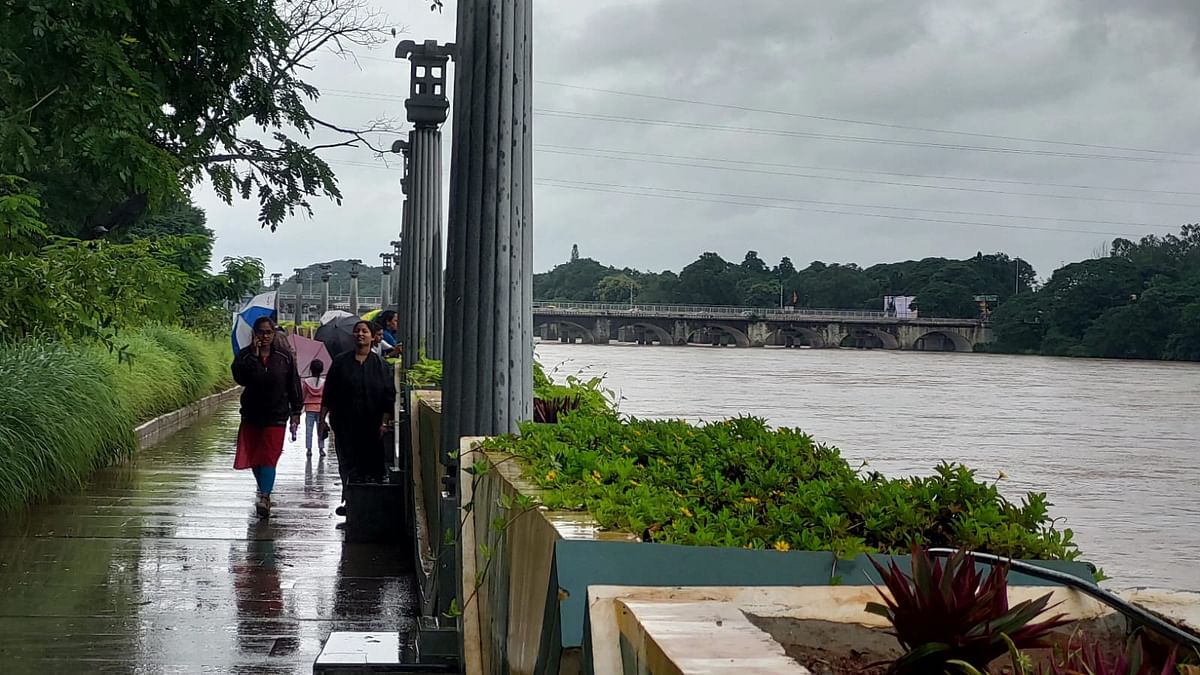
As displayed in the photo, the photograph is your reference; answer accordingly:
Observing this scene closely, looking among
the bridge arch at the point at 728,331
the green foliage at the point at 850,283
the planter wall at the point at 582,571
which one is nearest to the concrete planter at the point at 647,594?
the planter wall at the point at 582,571

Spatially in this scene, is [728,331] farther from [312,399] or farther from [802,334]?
[312,399]

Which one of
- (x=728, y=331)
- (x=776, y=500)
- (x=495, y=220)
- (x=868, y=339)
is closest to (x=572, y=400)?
(x=495, y=220)

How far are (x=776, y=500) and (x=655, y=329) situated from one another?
55.7 meters

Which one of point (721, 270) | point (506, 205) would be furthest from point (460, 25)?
point (721, 270)

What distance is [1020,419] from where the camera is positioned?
109 feet

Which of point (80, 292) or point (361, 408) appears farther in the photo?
point (361, 408)

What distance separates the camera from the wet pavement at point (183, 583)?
6.78m

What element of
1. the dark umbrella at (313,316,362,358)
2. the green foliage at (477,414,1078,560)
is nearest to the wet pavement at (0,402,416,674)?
the green foliage at (477,414,1078,560)

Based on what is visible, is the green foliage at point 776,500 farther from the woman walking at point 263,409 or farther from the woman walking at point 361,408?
the woman walking at point 263,409

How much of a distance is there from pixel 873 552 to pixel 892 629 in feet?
2.02

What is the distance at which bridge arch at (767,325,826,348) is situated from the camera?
51969 millimetres

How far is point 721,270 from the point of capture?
107ft

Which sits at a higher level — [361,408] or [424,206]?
[424,206]

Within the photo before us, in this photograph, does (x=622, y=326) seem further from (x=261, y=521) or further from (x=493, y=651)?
(x=493, y=651)
